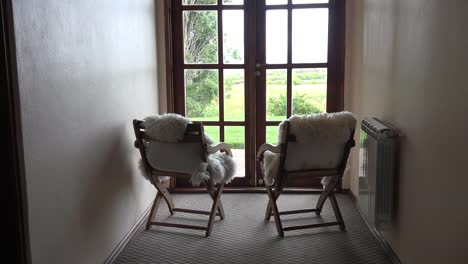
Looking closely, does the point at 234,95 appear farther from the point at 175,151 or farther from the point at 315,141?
the point at 315,141

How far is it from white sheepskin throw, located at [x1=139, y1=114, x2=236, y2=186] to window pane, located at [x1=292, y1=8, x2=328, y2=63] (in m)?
1.53

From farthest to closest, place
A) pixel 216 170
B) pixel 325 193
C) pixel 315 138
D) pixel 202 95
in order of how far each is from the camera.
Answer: pixel 202 95
pixel 325 193
pixel 216 170
pixel 315 138

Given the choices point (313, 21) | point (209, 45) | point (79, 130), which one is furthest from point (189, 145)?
point (313, 21)

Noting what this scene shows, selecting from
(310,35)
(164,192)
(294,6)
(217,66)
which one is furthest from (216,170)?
(294,6)

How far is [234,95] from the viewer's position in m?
4.70

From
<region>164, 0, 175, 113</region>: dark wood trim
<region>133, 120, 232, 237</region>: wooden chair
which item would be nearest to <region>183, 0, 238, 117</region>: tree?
<region>164, 0, 175, 113</region>: dark wood trim

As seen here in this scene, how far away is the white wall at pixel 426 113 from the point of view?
2.05 meters

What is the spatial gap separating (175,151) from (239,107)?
1.40 meters

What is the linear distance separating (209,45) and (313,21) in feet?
3.27

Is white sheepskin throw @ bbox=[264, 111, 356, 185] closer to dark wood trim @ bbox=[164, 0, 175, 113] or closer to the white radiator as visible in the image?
the white radiator

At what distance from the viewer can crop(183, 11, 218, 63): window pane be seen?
4.60 metres

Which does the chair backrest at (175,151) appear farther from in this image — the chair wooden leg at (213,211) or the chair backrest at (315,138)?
the chair backrest at (315,138)

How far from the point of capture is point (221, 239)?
3.54 meters

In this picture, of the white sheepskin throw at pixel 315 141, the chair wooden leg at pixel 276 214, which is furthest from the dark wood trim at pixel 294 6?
the chair wooden leg at pixel 276 214
